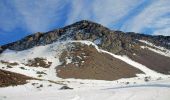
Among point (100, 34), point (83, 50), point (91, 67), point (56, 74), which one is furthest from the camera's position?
point (100, 34)

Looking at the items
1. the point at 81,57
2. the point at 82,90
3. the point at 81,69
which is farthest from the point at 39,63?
A: the point at 82,90

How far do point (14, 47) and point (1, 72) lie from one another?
9586 centimetres

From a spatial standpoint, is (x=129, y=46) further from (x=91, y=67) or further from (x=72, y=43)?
(x=91, y=67)

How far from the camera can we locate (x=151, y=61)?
395 ft

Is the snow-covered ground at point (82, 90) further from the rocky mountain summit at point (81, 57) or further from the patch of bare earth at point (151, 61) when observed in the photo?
the patch of bare earth at point (151, 61)

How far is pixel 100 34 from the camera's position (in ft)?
425

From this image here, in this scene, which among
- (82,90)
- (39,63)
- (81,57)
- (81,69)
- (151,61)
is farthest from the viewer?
(151,61)

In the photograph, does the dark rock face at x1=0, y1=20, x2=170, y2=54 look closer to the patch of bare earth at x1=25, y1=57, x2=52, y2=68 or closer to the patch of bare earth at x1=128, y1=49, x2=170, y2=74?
the patch of bare earth at x1=128, y1=49, x2=170, y2=74

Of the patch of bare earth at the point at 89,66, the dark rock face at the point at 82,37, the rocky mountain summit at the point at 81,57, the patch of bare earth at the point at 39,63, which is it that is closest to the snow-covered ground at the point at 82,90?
the patch of bare earth at the point at 39,63

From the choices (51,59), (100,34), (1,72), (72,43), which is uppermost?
(100,34)

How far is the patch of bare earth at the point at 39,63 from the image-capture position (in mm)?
74812

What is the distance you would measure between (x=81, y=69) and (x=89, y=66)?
4.10 metres

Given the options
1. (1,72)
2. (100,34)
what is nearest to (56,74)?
(1,72)

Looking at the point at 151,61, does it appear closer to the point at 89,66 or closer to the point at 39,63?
the point at 89,66
